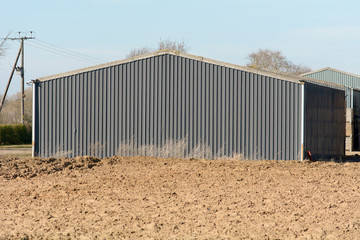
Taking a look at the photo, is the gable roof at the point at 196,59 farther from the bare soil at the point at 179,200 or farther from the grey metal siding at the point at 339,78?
the grey metal siding at the point at 339,78

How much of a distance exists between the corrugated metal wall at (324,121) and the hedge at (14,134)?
875 inches

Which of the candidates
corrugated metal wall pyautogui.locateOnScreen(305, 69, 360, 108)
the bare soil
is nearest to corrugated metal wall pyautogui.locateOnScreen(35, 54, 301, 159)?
the bare soil

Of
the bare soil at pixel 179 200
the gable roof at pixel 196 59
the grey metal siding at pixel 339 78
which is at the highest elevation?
the grey metal siding at pixel 339 78

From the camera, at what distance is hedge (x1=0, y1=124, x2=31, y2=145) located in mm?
34969

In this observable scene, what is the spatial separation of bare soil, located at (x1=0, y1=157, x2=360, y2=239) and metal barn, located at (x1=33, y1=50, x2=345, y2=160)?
4.21 ft

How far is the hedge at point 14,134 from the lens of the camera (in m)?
35.0

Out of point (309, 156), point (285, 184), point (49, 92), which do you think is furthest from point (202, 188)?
point (49, 92)

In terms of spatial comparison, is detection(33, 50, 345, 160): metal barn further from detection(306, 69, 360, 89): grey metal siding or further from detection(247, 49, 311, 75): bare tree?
detection(247, 49, 311, 75): bare tree

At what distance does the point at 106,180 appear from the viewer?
13422 mm

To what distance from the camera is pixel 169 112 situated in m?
18.3

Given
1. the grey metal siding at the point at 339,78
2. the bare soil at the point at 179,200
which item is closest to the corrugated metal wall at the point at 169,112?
the bare soil at the point at 179,200

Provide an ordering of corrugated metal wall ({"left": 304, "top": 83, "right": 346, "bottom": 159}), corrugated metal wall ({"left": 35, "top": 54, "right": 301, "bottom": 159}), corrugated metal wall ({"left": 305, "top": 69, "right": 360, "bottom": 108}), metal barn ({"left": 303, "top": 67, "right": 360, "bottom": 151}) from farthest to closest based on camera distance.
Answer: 1. corrugated metal wall ({"left": 305, "top": 69, "right": 360, "bottom": 108})
2. metal barn ({"left": 303, "top": 67, "right": 360, "bottom": 151})
3. corrugated metal wall ({"left": 304, "top": 83, "right": 346, "bottom": 159})
4. corrugated metal wall ({"left": 35, "top": 54, "right": 301, "bottom": 159})

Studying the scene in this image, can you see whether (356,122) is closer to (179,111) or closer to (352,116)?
(352,116)

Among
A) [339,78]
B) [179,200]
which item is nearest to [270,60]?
[339,78]
